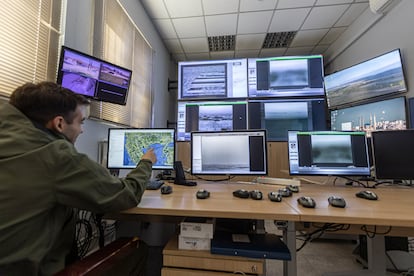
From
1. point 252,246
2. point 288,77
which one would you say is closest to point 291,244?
point 252,246

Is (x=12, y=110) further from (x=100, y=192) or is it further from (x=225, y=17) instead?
(x=225, y=17)

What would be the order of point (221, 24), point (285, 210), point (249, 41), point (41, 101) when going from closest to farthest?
point (41, 101) → point (285, 210) → point (221, 24) → point (249, 41)

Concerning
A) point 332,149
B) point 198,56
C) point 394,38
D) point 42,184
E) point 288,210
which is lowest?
point 288,210

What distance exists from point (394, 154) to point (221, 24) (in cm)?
273

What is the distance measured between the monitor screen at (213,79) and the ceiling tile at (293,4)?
82cm

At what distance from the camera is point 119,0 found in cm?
210

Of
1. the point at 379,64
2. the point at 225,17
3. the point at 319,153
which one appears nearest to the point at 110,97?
the point at 319,153

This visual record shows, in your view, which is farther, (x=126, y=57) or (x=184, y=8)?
(x=184, y=8)

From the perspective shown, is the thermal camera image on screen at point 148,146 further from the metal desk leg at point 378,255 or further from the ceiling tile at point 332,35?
the ceiling tile at point 332,35

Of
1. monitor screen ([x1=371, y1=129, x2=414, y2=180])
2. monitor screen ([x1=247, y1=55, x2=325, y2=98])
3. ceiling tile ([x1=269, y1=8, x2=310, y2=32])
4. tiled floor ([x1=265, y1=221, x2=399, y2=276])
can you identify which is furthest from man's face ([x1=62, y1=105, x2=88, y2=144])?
ceiling tile ([x1=269, y1=8, x2=310, y2=32])

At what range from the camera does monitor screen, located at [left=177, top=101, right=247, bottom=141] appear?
9.29 ft

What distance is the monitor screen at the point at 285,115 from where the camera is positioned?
289 centimetres

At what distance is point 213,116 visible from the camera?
112 inches

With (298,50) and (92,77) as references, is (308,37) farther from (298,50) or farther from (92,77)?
(92,77)
